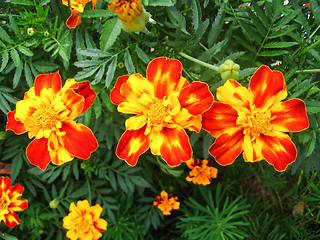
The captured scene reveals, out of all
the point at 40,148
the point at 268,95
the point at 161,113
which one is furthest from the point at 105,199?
the point at 268,95

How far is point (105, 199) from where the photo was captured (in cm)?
138

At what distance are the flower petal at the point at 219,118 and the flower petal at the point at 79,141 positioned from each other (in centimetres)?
27

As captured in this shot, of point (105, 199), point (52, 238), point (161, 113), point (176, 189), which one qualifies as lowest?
point (52, 238)

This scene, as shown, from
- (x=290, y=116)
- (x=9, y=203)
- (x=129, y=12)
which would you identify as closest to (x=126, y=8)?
(x=129, y=12)

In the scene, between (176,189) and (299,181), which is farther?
(176,189)

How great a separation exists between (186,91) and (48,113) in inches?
13.3

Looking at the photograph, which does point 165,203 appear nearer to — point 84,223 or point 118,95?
point 84,223

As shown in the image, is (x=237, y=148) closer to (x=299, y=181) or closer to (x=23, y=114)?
(x=23, y=114)

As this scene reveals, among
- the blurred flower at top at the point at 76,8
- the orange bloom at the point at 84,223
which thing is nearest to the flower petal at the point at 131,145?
the blurred flower at top at the point at 76,8

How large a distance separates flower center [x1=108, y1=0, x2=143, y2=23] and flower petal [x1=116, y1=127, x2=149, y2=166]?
10.1 inches

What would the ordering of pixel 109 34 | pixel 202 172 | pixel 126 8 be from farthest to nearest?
pixel 202 172 < pixel 109 34 < pixel 126 8

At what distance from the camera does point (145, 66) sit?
1004 millimetres

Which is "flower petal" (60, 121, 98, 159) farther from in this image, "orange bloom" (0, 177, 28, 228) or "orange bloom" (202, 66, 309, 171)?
"orange bloom" (0, 177, 28, 228)

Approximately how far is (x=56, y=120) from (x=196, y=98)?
1.14 feet
